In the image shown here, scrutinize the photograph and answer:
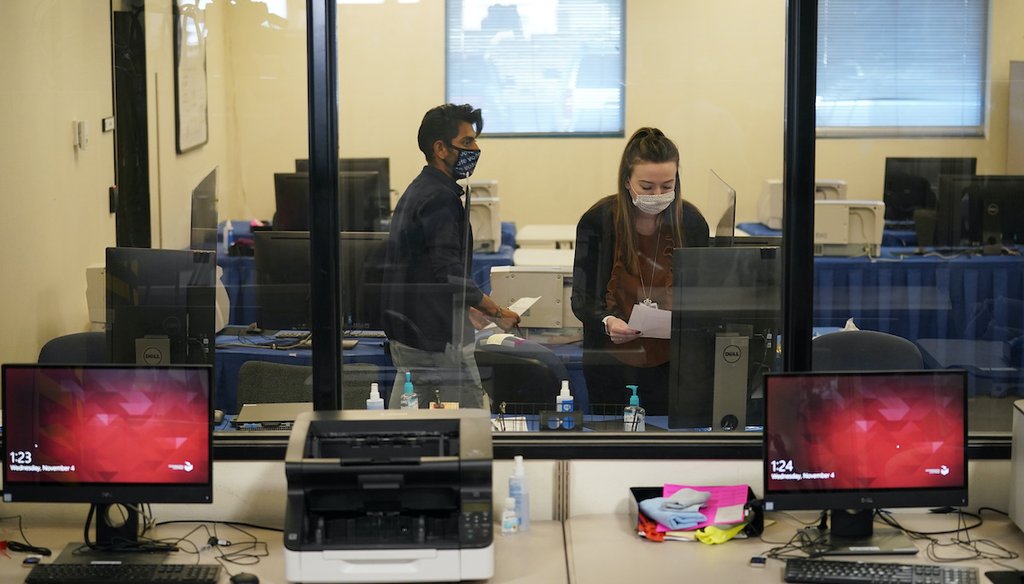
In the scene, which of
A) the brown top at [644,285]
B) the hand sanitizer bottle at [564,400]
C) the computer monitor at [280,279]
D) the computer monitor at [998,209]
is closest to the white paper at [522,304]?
the brown top at [644,285]

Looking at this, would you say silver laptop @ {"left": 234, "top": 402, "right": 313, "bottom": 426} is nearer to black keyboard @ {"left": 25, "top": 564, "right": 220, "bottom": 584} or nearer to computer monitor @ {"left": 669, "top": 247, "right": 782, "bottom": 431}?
black keyboard @ {"left": 25, "top": 564, "right": 220, "bottom": 584}

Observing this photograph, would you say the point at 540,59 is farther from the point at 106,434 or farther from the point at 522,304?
the point at 106,434

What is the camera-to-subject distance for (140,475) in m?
2.71

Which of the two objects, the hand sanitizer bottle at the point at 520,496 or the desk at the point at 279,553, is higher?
the hand sanitizer bottle at the point at 520,496

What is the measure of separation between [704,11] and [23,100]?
2384mm

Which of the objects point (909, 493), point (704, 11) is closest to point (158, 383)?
point (909, 493)

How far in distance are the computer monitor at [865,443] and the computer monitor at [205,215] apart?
2.08 m

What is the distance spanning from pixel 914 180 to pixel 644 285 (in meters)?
1.23

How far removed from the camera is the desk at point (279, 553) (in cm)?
262

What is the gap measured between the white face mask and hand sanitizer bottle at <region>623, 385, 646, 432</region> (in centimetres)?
63

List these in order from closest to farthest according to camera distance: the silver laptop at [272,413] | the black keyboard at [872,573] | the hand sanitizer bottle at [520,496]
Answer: the black keyboard at [872,573], the hand sanitizer bottle at [520,496], the silver laptop at [272,413]

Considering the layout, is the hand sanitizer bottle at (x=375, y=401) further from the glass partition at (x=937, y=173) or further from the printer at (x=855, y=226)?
the printer at (x=855, y=226)

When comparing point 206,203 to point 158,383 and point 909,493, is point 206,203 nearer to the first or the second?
point 158,383

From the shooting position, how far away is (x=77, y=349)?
3848mm
